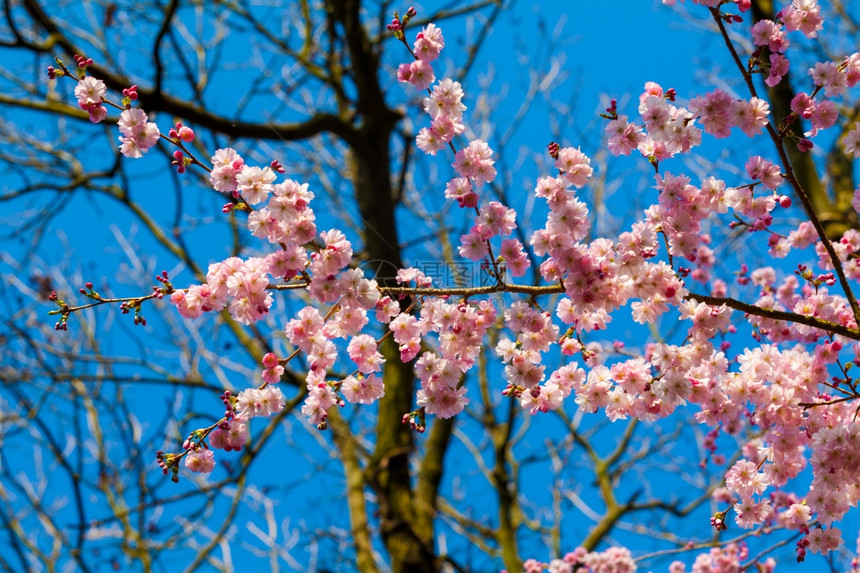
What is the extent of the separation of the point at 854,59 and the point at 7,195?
5591 millimetres

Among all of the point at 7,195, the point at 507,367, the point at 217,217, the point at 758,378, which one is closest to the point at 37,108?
the point at 7,195

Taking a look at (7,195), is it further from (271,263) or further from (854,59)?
(854,59)

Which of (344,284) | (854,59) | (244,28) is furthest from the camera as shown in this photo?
(244,28)

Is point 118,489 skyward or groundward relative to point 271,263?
skyward

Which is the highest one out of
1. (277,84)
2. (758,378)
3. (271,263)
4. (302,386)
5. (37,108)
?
(277,84)

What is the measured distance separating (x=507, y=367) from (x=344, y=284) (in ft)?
2.46

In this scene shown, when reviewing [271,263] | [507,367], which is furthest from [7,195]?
[507,367]

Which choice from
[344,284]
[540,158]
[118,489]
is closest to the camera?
[344,284]

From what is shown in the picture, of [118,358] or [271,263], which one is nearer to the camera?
[271,263]

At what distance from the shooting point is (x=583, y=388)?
2.75 meters

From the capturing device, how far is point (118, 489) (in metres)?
7.21

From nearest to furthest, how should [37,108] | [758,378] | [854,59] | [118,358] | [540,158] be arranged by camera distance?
[854,59] < [758,378] < [37,108] < [118,358] < [540,158]

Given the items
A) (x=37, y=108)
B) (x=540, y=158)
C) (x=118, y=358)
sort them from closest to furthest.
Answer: (x=37, y=108) < (x=118, y=358) < (x=540, y=158)

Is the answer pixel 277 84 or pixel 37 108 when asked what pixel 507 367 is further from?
pixel 277 84
